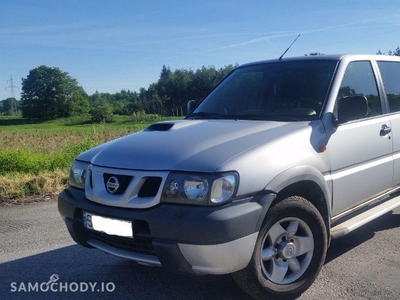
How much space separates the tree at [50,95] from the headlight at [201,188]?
8659 cm

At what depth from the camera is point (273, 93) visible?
4215 millimetres

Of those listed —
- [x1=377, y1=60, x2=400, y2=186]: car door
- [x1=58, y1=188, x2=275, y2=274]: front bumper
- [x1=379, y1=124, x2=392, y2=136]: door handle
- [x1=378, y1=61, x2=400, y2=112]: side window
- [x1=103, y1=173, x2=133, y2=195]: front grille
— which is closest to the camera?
[x1=58, y1=188, x2=275, y2=274]: front bumper

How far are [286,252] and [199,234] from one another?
2.71 feet

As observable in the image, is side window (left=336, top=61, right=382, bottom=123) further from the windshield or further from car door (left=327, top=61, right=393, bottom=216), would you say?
the windshield

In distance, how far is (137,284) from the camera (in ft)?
12.0

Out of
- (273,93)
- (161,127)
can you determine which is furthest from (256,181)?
(273,93)

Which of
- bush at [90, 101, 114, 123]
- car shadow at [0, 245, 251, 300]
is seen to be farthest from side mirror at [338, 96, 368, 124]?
bush at [90, 101, 114, 123]

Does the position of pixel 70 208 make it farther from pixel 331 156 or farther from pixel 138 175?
pixel 331 156

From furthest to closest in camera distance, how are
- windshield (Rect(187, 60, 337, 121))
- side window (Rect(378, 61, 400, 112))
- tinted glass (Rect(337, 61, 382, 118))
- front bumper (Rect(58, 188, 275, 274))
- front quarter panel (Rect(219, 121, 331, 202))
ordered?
side window (Rect(378, 61, 400, 112)) → tinted glass (Rect(337, 61, 382, 118)) → windshield (Rect(187, 60, 337, 121)) → front quarter panel (Rect(219, 121, 331, 202)) → front bumper (Rect(58, 188, 275, 274))

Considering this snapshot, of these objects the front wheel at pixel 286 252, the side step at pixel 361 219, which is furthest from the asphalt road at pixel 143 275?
the side step at pixel 361 219

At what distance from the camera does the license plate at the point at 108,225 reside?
2969mm

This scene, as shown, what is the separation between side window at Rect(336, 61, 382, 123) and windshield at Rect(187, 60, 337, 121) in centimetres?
19

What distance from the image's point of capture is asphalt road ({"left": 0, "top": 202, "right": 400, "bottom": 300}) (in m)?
3.43

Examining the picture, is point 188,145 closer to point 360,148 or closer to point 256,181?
point 256,181
